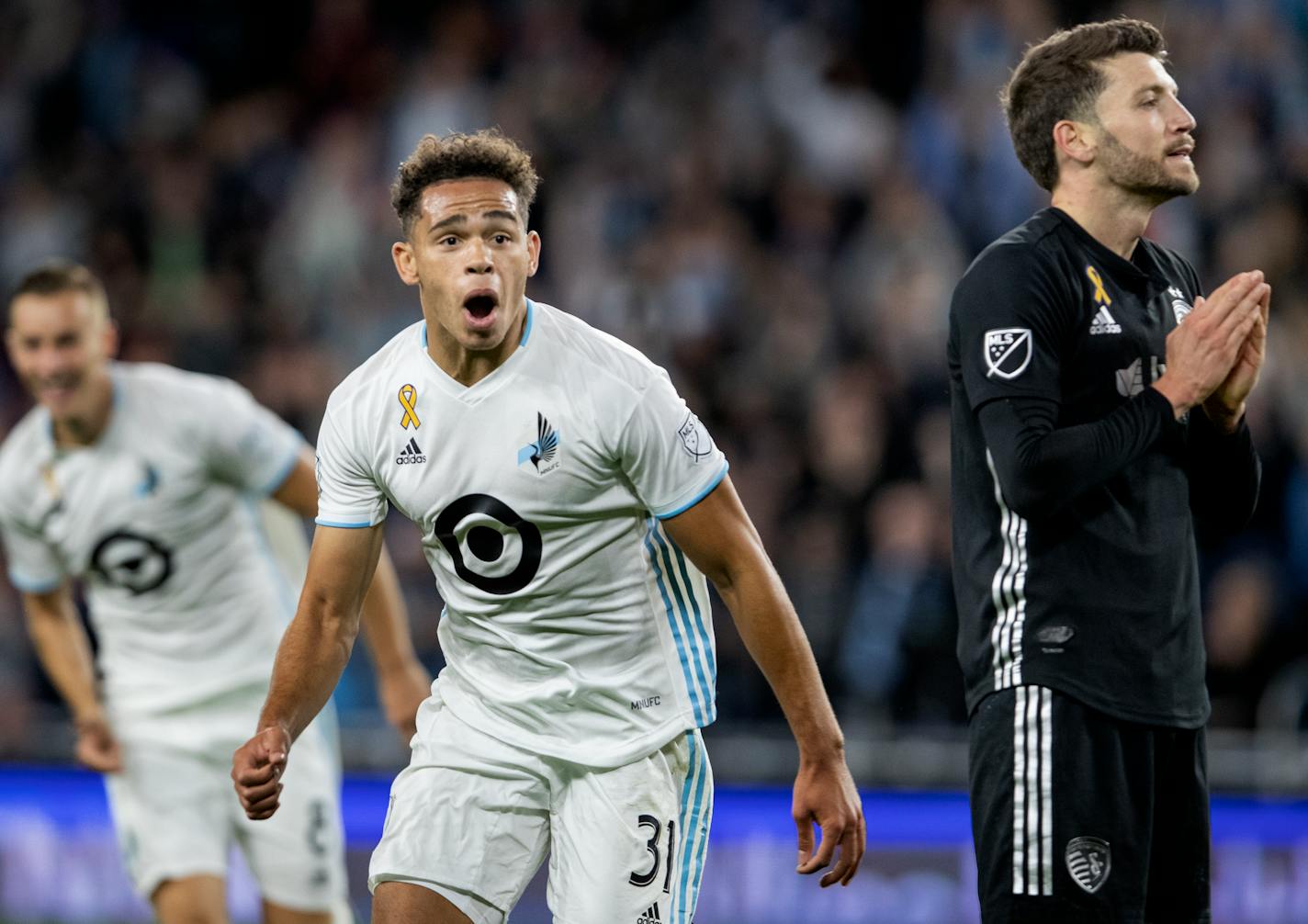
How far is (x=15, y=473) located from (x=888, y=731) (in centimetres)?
394

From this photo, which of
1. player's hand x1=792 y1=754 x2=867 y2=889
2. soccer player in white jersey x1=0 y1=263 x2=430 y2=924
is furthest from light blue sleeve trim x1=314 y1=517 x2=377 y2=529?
soccer player in white jersey x1=0 y1=263 x2=430 y2=924

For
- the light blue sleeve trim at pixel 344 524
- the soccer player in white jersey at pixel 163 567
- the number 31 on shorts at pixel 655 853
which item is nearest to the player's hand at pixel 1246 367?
the number 31 on shorts at pixel 655 853

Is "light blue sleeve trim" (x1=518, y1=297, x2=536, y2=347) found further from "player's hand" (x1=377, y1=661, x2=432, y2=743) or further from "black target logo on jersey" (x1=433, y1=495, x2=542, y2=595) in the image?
"player's hand" (x1=377, y1=661, x2=432, y2=743)

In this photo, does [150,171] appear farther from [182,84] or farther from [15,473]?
[15,473]

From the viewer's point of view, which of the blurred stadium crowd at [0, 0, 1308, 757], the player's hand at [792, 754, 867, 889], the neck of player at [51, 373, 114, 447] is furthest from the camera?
the blurred stadium crowd at [0, 0, 1308, 757]

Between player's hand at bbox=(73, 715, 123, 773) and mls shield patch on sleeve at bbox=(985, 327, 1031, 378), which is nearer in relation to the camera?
mls shield patch on sleeve at bbox=(985, 327, 1031, 378)

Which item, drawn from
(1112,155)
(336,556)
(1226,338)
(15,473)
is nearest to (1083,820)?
(1226,338)

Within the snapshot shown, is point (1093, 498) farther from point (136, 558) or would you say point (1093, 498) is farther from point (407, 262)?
point (136, 558)

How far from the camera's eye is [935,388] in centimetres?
927

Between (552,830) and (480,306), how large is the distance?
1.26 m

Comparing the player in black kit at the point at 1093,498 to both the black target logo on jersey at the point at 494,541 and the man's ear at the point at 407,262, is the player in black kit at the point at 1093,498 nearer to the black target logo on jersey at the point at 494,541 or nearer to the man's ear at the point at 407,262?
the black target logo on jersey at the point at 494,541

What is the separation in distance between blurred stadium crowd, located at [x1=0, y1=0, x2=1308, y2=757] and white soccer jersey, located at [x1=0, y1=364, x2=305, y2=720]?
9.06ft

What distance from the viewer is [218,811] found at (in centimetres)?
604

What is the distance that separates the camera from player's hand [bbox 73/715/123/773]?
20.0 ft
